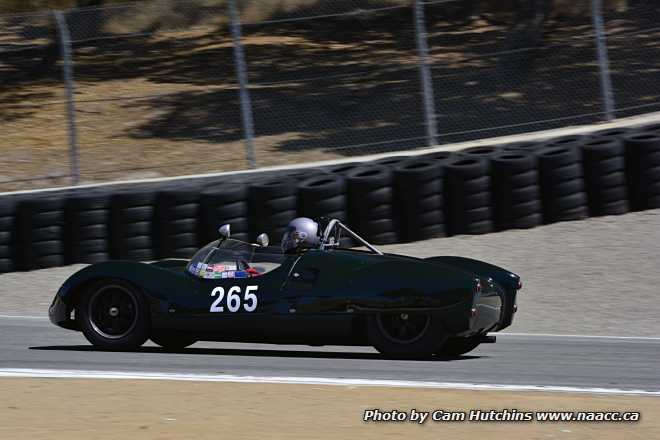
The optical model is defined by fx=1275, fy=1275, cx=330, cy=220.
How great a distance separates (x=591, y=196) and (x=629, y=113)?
112 inches

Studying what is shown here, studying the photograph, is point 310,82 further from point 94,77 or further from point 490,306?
point 490,306

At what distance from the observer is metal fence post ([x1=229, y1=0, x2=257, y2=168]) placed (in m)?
15.1

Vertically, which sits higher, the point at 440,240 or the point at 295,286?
the point at 295,286

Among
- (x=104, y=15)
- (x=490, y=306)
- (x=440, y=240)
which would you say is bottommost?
(x=440, y=240)

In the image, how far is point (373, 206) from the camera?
13336 mm

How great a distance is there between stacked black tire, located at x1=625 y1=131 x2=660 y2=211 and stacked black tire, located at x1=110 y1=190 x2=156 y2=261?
5076 millimetres

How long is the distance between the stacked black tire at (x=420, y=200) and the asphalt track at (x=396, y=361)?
10.5 ft

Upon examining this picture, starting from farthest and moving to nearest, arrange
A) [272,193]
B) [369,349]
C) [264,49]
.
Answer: [264,49]
[272,193]
[369,349]

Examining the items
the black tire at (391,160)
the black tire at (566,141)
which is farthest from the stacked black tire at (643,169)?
the black tire at (391,160)

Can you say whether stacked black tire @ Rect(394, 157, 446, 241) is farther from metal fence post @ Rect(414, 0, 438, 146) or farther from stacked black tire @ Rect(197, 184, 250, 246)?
metal fence post @ Rect(414, 0, 438, 146)

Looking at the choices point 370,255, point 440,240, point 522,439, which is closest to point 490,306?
point 370,255

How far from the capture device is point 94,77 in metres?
19.2

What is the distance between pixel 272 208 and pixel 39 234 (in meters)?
2.48

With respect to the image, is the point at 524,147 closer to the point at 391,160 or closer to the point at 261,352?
the point at 391,160
